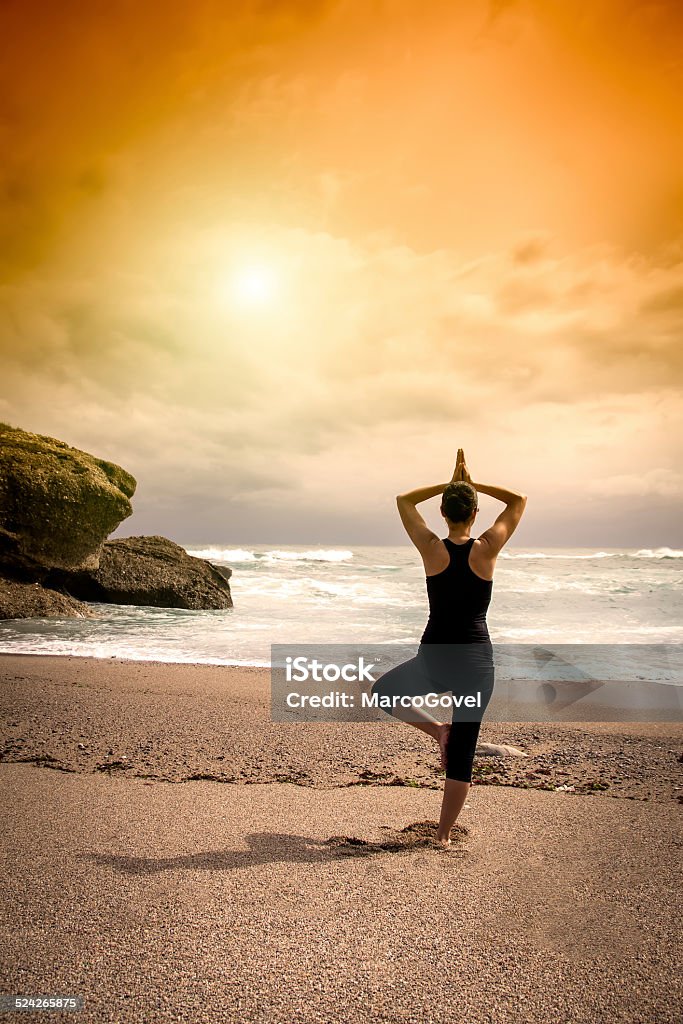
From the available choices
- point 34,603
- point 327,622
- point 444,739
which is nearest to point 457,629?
point 444,739

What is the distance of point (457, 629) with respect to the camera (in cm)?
339

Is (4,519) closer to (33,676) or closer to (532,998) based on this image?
(33,676)

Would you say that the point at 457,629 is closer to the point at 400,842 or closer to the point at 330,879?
the point at 400,842

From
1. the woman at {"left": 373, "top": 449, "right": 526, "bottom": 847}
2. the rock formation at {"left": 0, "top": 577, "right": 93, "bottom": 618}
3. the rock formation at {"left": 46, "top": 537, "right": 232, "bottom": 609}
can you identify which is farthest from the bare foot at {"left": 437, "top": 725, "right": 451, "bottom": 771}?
the rock formation at {"left": 46, "top": 537, "right": 232, "bottom": 609}

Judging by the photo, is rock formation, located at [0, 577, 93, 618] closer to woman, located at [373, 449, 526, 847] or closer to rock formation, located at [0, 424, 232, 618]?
rock formation, located at [0, 424, 232, 618]

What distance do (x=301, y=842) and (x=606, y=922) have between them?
156cm

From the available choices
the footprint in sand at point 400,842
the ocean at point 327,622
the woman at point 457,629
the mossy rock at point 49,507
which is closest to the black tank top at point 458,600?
the woman at point 457,629

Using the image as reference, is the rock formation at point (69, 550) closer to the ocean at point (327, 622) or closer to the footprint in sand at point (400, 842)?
the ocean at point (327, 622)

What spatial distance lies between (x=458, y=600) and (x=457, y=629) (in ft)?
0.54

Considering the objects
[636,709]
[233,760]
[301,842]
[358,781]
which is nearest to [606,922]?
[301,842]

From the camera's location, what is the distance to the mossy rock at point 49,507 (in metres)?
14.2

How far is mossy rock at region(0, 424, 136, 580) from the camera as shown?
1421cm

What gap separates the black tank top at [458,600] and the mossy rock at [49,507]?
43.8 ft

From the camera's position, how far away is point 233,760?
4762 millimetres
